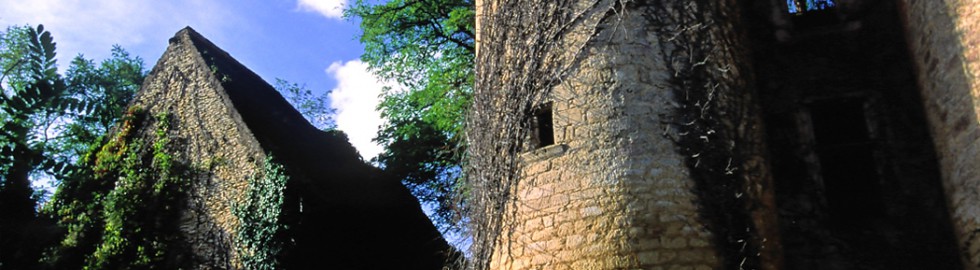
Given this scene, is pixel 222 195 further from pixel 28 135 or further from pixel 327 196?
pixel 28 135

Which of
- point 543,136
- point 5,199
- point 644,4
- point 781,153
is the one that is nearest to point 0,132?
point 5,199

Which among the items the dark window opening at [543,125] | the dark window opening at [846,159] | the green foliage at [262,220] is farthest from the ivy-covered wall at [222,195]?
the dark window opening at [846,159]

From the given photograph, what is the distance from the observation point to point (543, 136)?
8016mm

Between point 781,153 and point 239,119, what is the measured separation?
7143 millimetres

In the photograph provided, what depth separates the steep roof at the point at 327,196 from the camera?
11.6m

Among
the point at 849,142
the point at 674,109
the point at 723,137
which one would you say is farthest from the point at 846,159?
the point at 674,109

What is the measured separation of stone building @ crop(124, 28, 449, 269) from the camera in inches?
456

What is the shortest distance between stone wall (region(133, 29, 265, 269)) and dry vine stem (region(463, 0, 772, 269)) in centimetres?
435

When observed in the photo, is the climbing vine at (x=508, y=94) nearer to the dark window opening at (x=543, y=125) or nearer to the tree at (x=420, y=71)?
the dark window opening at (x=543, y=125)

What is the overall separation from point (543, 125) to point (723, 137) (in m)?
1.51

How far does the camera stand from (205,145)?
12.5 m

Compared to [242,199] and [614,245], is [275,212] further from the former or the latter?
[614,245]

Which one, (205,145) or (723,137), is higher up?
(205,145)

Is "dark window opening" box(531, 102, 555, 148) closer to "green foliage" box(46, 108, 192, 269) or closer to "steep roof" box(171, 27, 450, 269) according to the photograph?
"steep roof" box(171, 27, 450, 269)
